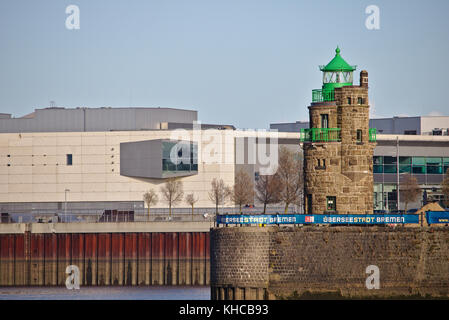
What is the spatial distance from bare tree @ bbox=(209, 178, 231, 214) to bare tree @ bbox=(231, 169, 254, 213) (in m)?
1.02

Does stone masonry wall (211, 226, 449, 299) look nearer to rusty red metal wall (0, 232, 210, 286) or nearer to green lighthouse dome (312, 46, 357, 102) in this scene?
green lighthouse dome (312, 46, 357, 102)

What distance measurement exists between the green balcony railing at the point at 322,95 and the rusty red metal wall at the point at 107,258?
32791 millimetres

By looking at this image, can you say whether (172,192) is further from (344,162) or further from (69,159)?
(344,162)

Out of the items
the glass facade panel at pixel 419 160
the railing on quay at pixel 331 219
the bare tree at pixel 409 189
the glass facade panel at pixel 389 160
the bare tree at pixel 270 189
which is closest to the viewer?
the railing on quay at pixel 331 219

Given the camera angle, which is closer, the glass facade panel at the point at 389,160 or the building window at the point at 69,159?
the glass facade panel at the point at 389,160

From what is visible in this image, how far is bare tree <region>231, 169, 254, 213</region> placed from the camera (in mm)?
129188

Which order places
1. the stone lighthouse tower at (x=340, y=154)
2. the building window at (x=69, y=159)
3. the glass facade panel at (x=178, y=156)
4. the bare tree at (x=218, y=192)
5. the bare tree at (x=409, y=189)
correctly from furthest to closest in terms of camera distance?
the building window at (x=69, y=159)
the glass facade panel at (x=178, y=156)
the bare tree at (x=218, y=192)
the bare tree at (x=409, y=189)
the stone lighthouse tower at (x=340, y=154)

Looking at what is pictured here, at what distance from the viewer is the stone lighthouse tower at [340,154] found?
75312 millimetres

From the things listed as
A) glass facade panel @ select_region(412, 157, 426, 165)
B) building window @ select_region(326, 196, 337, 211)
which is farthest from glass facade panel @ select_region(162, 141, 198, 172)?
building window @ select_region(326, 196, 337, 211)

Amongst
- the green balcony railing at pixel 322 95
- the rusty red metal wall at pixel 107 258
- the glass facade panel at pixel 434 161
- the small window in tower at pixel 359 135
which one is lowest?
the rusty red metal wall at pixel 107 258

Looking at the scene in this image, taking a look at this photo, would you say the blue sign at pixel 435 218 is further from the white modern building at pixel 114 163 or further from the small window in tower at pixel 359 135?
the white modern building at pixel 114 163

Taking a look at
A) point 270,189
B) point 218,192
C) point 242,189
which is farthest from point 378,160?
point 218,192

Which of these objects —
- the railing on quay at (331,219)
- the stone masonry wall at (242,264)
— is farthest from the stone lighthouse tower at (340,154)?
the stone masonry wall at (242,264)
